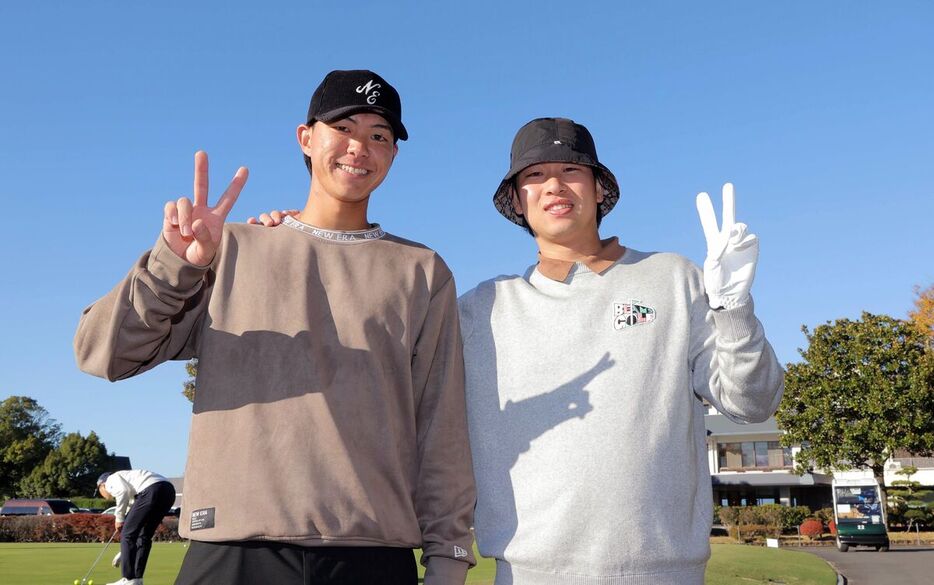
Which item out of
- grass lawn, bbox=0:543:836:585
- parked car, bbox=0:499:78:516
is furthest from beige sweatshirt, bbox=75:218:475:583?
parked car, bbox=0:499:78:516

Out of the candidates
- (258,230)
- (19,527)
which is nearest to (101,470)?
(19,527)

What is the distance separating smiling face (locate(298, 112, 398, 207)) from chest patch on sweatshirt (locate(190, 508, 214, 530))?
1362 millimetres

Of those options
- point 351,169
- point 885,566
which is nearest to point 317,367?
point 351,169

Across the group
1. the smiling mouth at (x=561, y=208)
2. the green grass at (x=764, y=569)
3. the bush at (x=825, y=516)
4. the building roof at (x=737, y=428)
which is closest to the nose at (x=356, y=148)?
the smiling mouth at (x=561, y=208)

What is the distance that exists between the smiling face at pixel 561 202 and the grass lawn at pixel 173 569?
9.57 meters

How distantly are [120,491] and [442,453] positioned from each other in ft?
36.6

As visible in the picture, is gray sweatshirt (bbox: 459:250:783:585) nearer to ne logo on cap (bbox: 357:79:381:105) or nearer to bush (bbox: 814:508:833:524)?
ne logo on cap (bbox: 357:79:381:105)

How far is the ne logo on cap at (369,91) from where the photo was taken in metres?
3.45

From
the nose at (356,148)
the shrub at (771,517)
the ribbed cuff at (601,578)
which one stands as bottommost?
the shrub at (771,517)

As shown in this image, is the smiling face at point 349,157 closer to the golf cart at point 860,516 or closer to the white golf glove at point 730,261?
the white golf glove at point 730,261

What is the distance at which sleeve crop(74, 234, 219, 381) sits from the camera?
281 cm

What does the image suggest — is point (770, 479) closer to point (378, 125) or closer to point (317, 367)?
point (378, 125)

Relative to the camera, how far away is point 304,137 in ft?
12.0

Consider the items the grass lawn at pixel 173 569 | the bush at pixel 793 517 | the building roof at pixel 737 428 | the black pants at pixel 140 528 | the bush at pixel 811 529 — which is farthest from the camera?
the building roof at pixel 737 428
